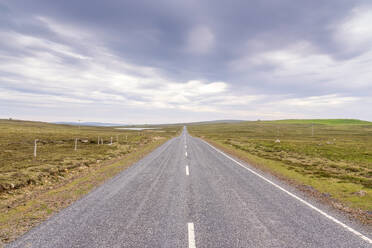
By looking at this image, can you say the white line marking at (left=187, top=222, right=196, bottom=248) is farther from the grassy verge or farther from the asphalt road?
the grassy verge

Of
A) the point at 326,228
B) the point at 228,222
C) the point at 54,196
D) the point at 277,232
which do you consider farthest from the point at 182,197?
the point at 54,196

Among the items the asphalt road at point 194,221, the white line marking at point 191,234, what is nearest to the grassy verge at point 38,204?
the asphalt road at point 194,221

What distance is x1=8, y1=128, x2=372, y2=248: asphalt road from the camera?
4.55 metres

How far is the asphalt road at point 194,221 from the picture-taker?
4555 mm

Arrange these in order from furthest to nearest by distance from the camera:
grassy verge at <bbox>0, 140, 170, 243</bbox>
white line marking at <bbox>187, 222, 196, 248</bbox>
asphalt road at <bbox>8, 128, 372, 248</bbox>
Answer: grassy verge at <bbox>0, 140, 170, 243</bbox> < asphalt road at <bbox>8, 128, 372, 248</bbox> < white line marking at <bbox>187, 222, 196, 248</bbox>

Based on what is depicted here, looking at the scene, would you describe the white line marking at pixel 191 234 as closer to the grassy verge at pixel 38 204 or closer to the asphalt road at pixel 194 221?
the asphalt road at pixel 194 221

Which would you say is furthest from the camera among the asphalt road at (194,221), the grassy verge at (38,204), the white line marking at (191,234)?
the grassy verge at (38,204)

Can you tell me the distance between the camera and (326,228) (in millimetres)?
5262

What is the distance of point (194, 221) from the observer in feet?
18.1

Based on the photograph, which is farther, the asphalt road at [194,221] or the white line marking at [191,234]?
the asphalt road at [194,221]

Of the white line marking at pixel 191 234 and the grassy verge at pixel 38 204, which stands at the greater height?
the white line marking at pixel 191 234

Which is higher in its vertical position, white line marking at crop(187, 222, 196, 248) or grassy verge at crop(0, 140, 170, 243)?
white line marking at crop(187, 222, 196, 248)

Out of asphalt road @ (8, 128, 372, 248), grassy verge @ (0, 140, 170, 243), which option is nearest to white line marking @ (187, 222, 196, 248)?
asphalt road @ (8, 128, 372, 248)

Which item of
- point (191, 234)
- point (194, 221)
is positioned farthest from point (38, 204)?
point (191, 234)
